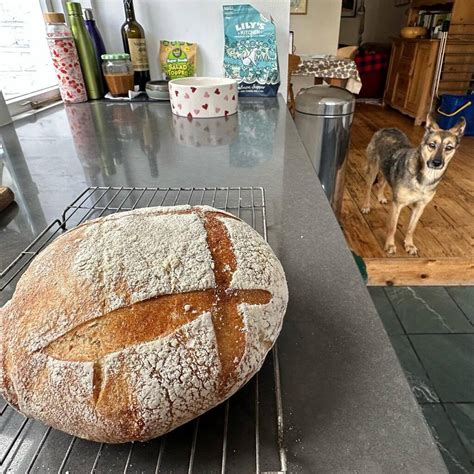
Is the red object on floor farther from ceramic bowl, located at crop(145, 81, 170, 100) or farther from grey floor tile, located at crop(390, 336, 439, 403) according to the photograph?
grey floor tile, located at crop(390, 336, 439, 403)

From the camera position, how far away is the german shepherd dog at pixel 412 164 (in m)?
1.60

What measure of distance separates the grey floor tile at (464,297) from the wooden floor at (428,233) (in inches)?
1.6

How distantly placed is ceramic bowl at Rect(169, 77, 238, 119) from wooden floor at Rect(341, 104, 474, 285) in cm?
Answer: 103

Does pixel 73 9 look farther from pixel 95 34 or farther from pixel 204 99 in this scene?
pixel 204 99

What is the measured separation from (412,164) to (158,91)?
1221 mm

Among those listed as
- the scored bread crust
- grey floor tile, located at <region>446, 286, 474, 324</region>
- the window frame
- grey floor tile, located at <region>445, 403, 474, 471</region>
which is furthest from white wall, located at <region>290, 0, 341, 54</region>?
the scored bread crust

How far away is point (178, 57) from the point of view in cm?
138

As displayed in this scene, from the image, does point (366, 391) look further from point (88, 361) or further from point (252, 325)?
point (88, 361)

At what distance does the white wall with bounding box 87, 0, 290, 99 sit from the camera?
1.36 m

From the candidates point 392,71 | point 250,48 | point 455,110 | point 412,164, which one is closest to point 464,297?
point 412,164

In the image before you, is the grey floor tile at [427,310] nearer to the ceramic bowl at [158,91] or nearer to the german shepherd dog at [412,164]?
the german shepherd dog at [412,164]

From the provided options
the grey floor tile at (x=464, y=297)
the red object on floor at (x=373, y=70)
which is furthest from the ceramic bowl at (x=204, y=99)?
the red object on floor at (x=373, y=70)

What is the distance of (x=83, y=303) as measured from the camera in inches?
11.1

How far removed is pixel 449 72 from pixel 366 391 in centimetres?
439
